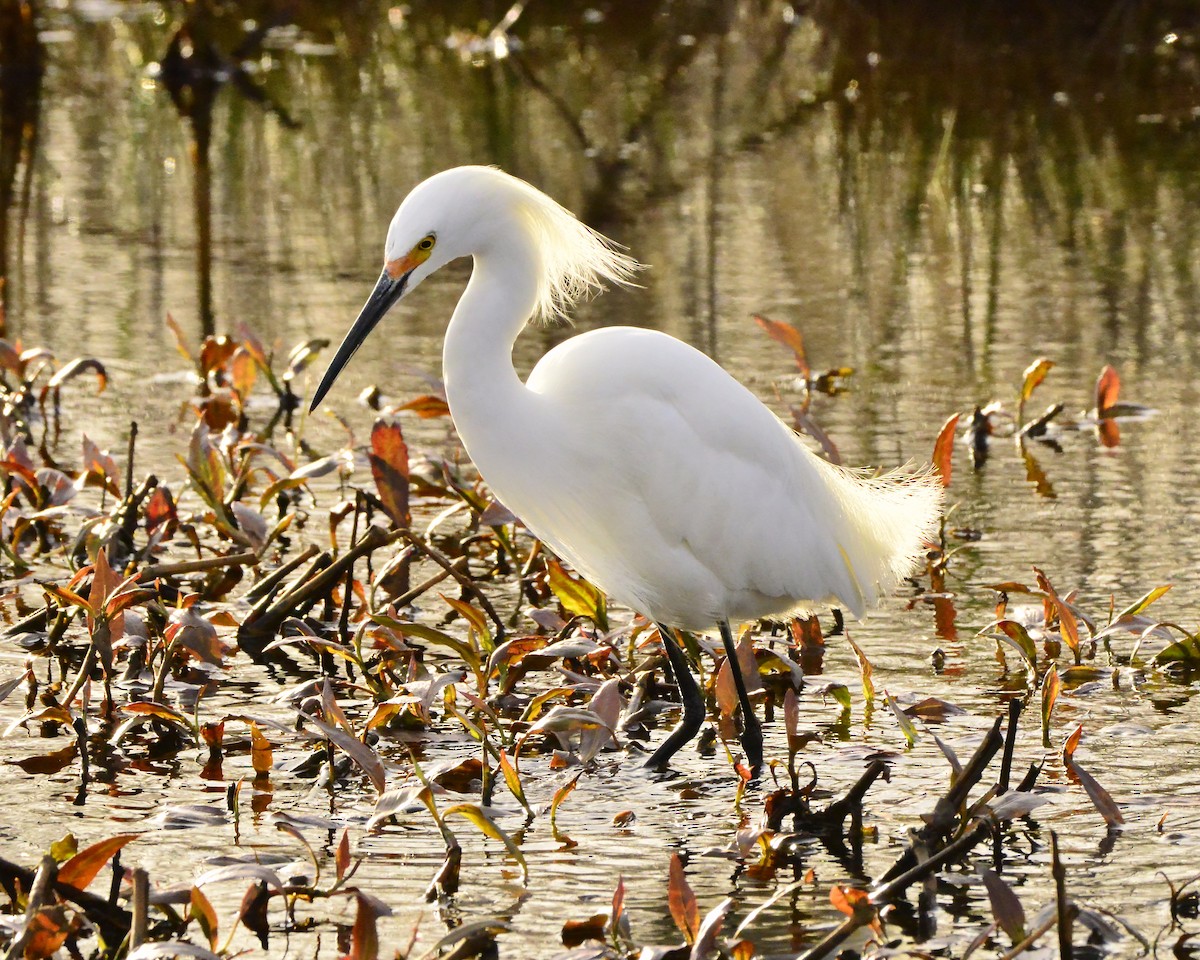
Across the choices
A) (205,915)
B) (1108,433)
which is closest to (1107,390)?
(1108,433)

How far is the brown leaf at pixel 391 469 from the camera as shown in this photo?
457cm

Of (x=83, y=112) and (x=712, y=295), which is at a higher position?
(x=83, y=112)

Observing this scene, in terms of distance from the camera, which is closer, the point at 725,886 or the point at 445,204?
the point at 725,886

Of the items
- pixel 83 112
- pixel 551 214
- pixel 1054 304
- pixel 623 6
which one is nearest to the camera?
pixel 551 214

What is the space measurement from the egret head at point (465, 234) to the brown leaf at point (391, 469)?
0.69 metres

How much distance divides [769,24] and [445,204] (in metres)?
13.9

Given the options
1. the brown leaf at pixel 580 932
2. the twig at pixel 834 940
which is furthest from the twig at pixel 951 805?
the brown leaf at pixel 580 932

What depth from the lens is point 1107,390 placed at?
247 inches

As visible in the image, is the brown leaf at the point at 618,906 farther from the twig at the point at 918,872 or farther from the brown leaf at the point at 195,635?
the brown leaf at the point at 195,635

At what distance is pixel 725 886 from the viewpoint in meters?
3.38

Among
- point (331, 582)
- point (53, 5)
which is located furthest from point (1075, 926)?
point (53, 5)

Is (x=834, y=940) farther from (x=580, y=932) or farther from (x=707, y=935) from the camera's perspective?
(x=580, y=932)

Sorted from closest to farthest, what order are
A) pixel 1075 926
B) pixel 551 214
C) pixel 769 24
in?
pixel 1075 926
pixel 551 214
pixel 769 24

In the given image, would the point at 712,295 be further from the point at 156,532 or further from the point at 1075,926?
the point at 1075,926
